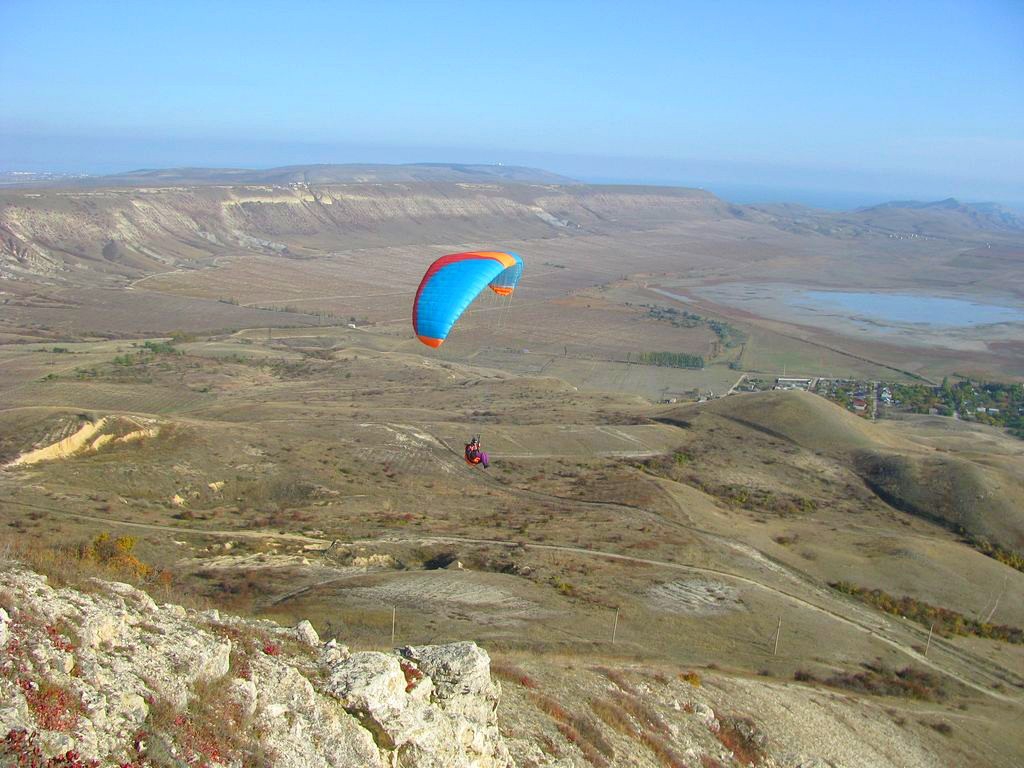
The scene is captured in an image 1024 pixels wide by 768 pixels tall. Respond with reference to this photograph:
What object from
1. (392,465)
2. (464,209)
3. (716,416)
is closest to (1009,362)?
(716,416)

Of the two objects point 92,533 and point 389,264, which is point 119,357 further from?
point 389,264


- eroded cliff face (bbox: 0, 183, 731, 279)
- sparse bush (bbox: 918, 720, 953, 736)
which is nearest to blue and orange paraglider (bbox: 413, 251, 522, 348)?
sparse bush (bbox: 918, 720, 953, 736)

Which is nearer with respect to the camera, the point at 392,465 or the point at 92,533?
the point at 92,533

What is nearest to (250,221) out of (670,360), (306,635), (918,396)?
(670,360)

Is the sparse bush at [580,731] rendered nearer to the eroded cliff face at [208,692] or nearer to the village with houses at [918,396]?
the eroded cliff face at [208,692]

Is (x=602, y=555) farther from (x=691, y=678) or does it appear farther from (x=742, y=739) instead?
(x=742, y=739)

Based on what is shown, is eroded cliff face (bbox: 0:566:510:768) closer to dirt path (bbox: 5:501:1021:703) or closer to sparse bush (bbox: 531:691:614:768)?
sparse bush (bbox: 531:691:614:768)
